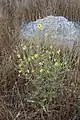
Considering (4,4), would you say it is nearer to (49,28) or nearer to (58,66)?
(49,28)

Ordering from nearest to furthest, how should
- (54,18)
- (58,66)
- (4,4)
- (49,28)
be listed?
(58,66), (49,28), (54,18), (4,4)

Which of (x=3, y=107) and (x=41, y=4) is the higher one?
(x=41, y=4)

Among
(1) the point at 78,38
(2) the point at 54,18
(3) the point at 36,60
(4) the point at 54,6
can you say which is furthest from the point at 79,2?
(3) the point at 36,60

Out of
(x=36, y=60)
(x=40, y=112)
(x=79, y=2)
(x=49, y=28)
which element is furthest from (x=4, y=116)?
(x=79, y=2)

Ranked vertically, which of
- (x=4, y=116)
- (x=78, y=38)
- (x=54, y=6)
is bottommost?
(x=4, y=116)

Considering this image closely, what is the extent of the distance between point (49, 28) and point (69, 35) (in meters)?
0.27

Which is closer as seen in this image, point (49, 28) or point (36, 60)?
point (36, 60)

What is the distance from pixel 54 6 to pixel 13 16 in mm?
582

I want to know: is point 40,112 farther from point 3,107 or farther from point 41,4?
point 41,4

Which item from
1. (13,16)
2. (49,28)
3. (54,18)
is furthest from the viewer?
(13,16)

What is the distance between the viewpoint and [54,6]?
14.2ft

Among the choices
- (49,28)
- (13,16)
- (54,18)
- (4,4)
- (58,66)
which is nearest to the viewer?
(58,66)

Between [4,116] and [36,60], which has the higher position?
[36,60]

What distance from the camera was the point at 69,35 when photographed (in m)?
3.75
